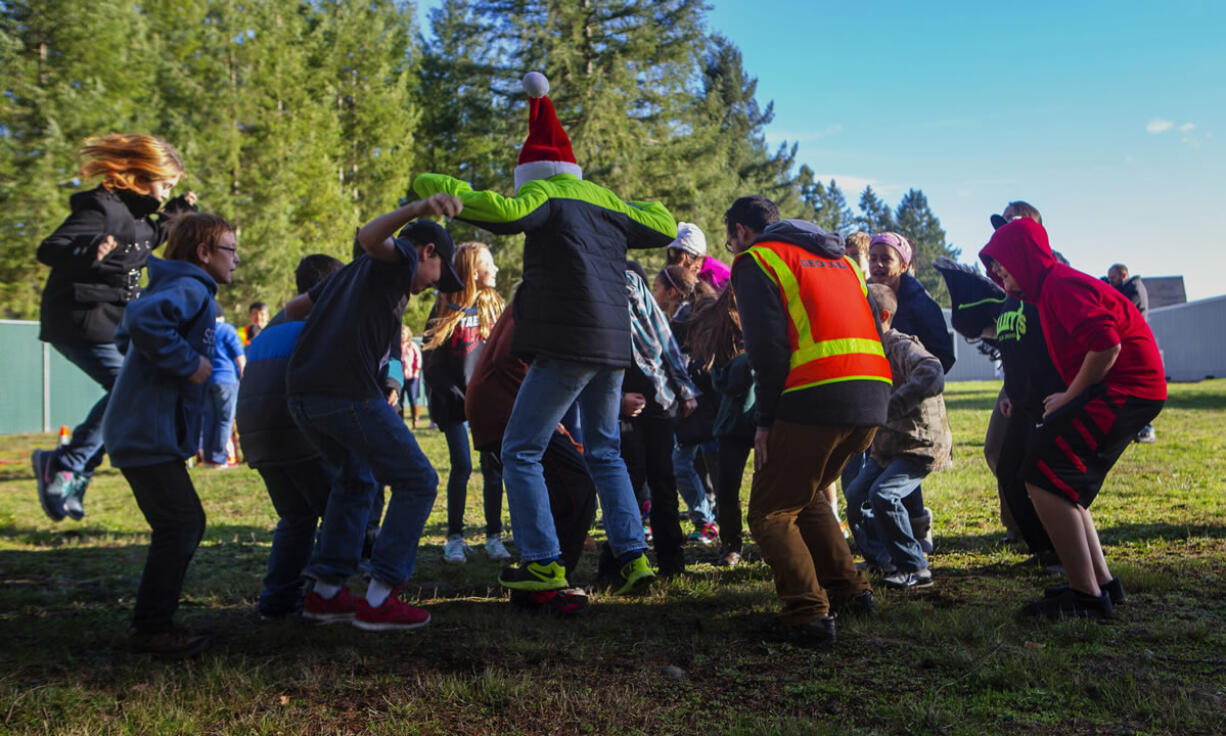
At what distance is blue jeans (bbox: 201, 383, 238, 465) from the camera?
9.33 m

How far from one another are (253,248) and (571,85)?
34.9 ft

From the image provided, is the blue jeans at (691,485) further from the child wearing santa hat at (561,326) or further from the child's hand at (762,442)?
the child's hand at (762,442)

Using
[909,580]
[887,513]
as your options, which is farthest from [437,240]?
[909,580]

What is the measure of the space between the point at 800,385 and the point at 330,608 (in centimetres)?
225

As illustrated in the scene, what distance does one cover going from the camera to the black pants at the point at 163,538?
355 centimetres

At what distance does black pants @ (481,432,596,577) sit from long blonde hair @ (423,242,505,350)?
1136 mm

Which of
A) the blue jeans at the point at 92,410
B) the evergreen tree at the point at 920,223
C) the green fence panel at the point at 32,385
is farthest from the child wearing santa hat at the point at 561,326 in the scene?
the evergreen tree at the point at 920,223

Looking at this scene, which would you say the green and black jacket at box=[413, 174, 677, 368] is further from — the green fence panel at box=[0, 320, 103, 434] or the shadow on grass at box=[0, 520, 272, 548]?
the green fence panel at box=[0, 320, 103, 434]

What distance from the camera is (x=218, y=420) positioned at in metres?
9.86

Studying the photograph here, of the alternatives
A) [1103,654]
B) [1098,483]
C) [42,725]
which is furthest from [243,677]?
[1098,483]

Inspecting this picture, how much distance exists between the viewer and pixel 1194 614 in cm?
385

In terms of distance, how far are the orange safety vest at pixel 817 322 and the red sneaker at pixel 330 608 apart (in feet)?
6.98

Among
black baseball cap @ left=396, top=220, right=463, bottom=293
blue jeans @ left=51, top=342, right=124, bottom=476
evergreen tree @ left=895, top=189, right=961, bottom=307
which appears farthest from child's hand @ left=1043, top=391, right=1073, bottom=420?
evergreen tree @ left=895, top=189, right=961, bottom=307

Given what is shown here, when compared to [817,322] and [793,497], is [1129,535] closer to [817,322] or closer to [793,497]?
[793,497]
